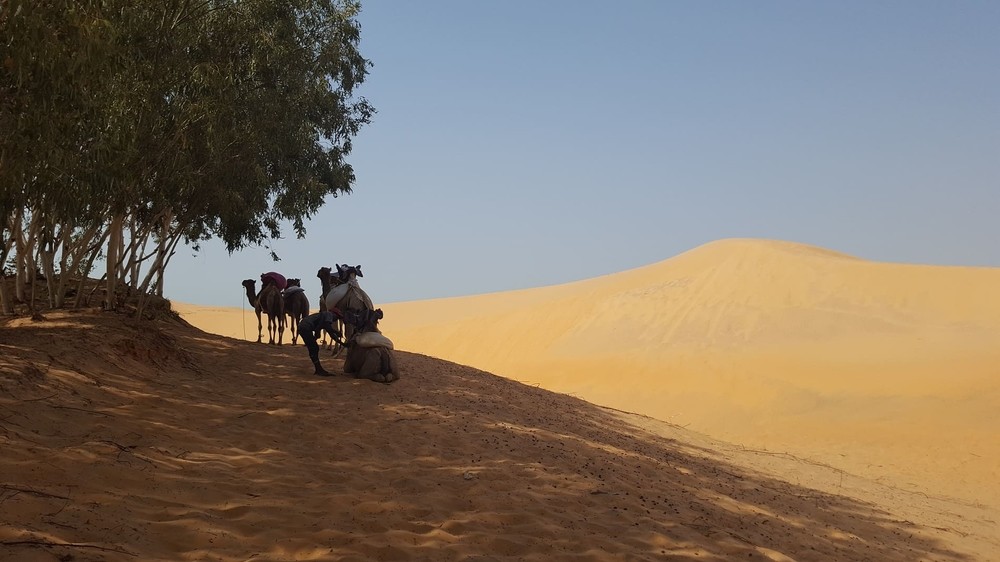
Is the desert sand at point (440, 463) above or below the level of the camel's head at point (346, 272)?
below

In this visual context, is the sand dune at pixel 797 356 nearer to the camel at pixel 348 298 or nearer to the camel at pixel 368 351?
the camel at pixel 368 351

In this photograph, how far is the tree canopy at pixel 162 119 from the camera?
778 centimetres

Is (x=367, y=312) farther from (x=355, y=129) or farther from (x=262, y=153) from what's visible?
(x=355, y=129)

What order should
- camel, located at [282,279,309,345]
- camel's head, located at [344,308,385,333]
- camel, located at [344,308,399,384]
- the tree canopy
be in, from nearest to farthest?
the tree canopy < camel's head, located at [344,308,385,333] < camel, located at [344,308,399,384] < camel, located at [282,279,309,345]

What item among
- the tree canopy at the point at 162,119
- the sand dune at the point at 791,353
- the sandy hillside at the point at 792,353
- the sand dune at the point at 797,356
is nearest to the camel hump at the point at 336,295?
the tree canopy at the point at 162,119

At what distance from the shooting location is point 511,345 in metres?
36.3

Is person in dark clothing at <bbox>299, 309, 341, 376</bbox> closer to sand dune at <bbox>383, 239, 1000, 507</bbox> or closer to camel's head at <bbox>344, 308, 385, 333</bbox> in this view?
camel's head at <bbox>344, 308, 385, 333</bbox>

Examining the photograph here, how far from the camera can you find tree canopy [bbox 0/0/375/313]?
306 inches

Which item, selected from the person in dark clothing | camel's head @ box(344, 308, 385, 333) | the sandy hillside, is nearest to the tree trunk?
the person in dark clothing

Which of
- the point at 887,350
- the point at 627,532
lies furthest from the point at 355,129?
the point at 887,350

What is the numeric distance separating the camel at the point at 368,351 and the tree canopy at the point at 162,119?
11.8 ft

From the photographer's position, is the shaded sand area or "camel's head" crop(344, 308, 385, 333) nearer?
the shaded sand area

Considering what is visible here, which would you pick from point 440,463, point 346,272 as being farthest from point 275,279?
point 440,463

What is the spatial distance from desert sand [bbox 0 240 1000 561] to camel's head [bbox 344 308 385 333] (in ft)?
2.71
